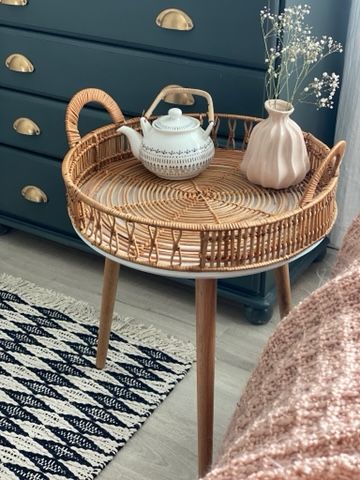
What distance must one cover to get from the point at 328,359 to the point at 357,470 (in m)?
0.13

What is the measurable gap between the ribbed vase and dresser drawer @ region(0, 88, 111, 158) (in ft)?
2.01

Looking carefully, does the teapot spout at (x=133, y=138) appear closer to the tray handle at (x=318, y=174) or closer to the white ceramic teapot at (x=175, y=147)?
the white ceramic teapot at (x=175, y=147)

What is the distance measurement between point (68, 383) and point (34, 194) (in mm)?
608

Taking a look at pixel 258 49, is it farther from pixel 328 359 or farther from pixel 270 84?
pixel 328 359

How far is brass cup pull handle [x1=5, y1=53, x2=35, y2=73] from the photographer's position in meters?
1.72

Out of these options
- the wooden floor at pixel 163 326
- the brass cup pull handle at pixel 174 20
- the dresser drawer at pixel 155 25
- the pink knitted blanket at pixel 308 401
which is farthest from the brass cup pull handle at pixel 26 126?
the pink knitted blanket at pixel 308 401

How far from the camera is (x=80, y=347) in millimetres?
1592

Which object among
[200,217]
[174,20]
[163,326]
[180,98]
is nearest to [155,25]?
[174,20]

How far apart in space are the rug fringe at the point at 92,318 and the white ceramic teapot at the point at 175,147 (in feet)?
1.59

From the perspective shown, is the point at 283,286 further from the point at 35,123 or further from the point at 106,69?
the point at 35,123

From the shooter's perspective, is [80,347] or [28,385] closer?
[28,385]

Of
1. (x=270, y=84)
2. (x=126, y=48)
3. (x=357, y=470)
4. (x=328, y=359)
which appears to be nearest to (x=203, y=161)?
(x=270, y=84)

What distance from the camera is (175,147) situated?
1223 mm

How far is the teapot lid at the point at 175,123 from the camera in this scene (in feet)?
4.02
